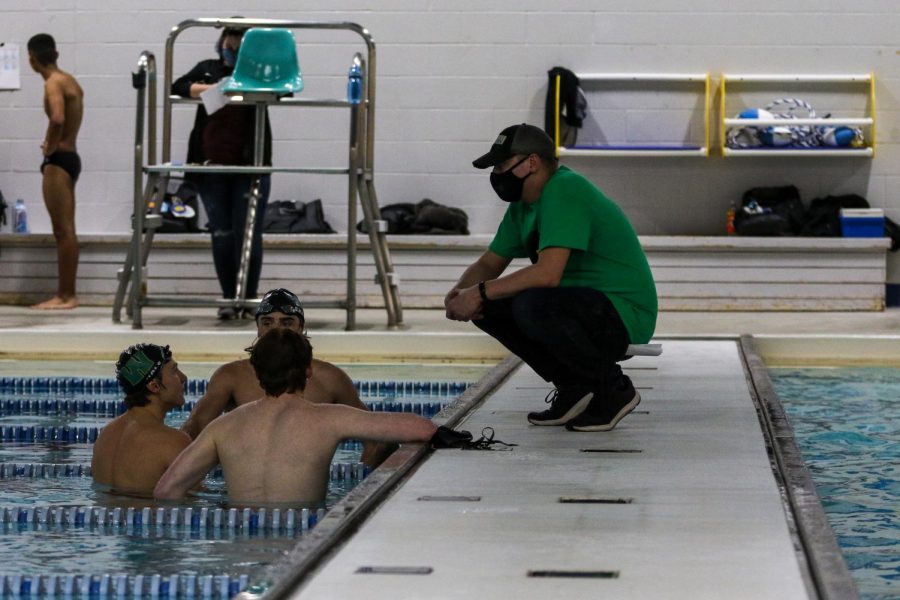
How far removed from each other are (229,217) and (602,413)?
4618 millimetres

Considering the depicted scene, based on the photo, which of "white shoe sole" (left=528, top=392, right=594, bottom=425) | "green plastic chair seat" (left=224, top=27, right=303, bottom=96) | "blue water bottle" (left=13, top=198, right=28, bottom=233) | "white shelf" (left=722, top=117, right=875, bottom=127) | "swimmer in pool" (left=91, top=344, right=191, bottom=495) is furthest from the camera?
"blue water bottle" (left=13, top=198, right=28, bottom=233)

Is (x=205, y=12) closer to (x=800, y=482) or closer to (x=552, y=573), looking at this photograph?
(x=800, y=482)

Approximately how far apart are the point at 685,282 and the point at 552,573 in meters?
7.90

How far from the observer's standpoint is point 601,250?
4.72m

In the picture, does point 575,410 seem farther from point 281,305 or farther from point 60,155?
point 60,155

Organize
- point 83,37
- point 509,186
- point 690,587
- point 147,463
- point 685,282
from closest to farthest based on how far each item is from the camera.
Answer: point 690,587 < point 147,463 < point 509,186 < point 685,282 < point 83,37

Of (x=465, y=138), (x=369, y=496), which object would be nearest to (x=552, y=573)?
Answer: (x=369, y=496)

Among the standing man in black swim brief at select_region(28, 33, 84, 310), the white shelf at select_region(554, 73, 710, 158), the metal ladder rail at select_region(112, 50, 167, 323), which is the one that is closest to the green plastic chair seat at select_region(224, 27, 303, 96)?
the metal ladder rail at select_region(112, 50, 167, 323)

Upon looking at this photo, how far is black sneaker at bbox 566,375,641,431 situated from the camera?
4.75 metres

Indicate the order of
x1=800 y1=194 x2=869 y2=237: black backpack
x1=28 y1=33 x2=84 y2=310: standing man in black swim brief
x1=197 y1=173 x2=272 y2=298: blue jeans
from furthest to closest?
x1=800 y1=194 x2=869 y2=237: black backpack < x1=28 y1=33 x2=84 y2=310: standing man in black swim brief < x1=197 y1=173 x2=272 y2=298: blue jeans

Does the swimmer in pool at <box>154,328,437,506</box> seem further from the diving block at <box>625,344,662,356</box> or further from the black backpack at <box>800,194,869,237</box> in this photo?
the black backpack at <box>800,194,869,237</box>

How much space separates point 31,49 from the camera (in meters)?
9.70

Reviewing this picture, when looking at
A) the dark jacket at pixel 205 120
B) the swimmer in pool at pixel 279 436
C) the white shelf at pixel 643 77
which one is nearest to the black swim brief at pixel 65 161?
the dark jacket at pixel 205 120

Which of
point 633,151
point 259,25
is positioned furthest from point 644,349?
point 633,151
